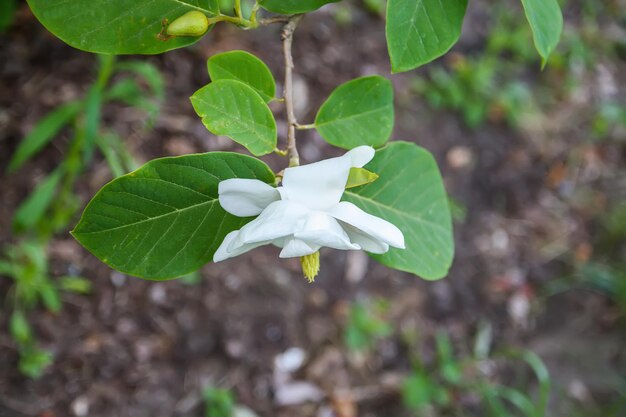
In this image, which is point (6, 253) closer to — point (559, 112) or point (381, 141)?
point (381, 141)

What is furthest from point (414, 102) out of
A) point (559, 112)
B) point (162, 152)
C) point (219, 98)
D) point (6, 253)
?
point (219, 98)

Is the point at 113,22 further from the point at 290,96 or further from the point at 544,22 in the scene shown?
the point at 544,22

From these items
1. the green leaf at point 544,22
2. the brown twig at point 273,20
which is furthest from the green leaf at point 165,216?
the green leaf at point 544,22

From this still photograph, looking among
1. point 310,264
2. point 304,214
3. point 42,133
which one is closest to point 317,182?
point 304,214

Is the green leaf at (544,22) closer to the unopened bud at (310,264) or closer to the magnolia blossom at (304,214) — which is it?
the magnolia blossom at (304,214)

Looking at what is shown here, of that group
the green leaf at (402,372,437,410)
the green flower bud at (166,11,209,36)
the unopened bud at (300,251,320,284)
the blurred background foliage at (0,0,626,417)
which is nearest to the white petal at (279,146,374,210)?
the unopened bud at (300,251,320,284)

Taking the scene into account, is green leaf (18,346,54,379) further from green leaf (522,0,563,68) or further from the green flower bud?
green leaf (522,0,563,68)
